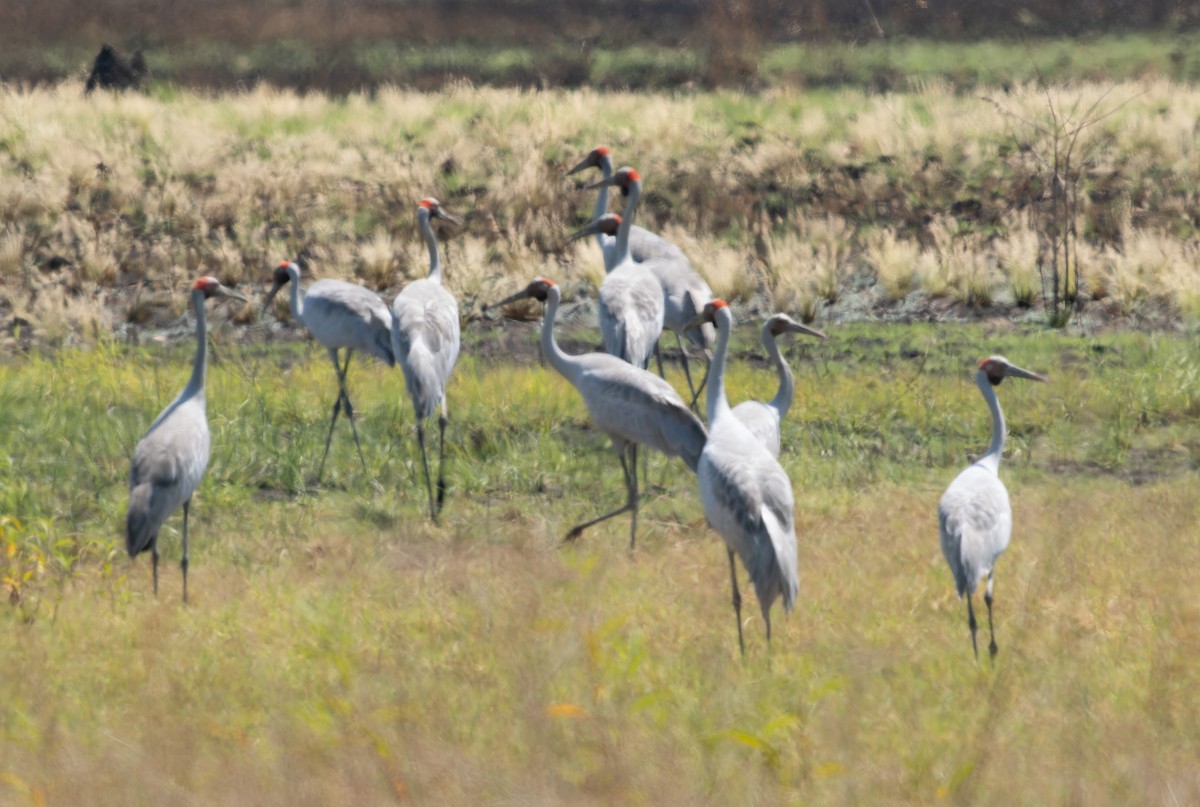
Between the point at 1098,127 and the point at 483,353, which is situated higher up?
the point at 1098,127

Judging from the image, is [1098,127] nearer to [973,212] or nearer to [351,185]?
[973,212]

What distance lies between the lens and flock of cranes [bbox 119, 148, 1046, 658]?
6039mm

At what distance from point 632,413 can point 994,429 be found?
187cm

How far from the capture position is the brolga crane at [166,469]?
691 cm

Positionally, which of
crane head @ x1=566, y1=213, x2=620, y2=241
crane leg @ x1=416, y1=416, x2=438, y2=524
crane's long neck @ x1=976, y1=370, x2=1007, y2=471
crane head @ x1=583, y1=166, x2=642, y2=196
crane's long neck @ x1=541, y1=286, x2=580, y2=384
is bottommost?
crane leg @ x1=416, y1=416, x2=438, y2=524

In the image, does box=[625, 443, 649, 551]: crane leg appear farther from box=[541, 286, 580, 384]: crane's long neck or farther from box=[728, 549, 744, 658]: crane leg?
box=[728, 549, 744, 658]: crane leg

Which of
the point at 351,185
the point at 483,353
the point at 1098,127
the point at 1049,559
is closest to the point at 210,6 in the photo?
the point at 351,185

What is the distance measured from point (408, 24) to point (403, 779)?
110ft

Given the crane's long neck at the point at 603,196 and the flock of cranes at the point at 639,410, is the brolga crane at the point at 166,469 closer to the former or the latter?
the flock of cranes at the point at 639,410

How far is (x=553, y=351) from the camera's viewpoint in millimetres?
8820

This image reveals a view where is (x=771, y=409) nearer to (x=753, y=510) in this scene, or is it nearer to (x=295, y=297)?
(x=753, y=510)

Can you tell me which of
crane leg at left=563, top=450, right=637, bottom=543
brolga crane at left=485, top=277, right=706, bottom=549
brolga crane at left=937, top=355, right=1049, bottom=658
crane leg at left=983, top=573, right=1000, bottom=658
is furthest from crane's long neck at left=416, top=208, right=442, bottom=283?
crane leg at left=983, top=573, right=1000, bottom=658

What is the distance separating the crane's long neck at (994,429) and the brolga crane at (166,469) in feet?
11.7

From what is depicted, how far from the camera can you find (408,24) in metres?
36.3
